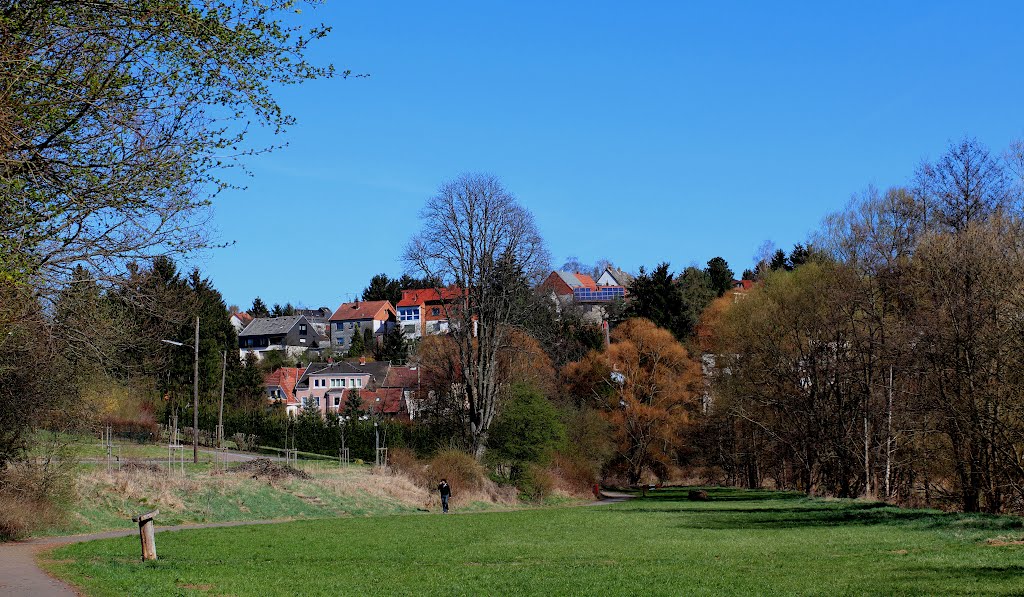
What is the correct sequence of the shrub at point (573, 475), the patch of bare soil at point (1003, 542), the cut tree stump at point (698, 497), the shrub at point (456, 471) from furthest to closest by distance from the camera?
the shrub at point (573, 475)
the cut tree stump at point (698, 497)
the shrub at point (456, 471)
the patch of bare soil at point (1003, 542)

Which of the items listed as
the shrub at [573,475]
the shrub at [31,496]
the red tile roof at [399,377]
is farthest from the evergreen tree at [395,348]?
the shrub at [31,496]

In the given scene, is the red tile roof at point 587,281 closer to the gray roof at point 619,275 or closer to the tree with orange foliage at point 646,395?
the gray roof at point 619,275

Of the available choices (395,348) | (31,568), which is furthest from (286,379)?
(31,568)

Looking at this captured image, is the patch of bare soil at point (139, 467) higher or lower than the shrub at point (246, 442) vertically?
higher

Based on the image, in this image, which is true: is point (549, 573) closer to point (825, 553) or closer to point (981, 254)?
point (825, 553)

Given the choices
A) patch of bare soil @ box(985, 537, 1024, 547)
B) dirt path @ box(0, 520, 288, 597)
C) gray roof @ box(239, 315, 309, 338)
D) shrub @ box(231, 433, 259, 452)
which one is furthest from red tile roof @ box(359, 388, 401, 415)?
patch of bare soil @ box(985, 537, 1024, 547)

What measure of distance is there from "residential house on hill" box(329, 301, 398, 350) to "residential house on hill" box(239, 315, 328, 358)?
12.8ft

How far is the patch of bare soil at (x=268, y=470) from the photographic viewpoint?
136 feet

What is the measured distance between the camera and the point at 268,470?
41.7m

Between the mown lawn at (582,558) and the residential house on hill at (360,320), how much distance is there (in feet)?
413

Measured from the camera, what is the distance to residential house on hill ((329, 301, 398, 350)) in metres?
159

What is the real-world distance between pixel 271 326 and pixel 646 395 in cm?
10269

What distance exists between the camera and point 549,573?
18.6 metres

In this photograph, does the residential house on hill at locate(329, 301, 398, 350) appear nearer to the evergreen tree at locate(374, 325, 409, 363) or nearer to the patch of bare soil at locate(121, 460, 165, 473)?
the evergreen tree at locate(374, 325, 409, 363)
